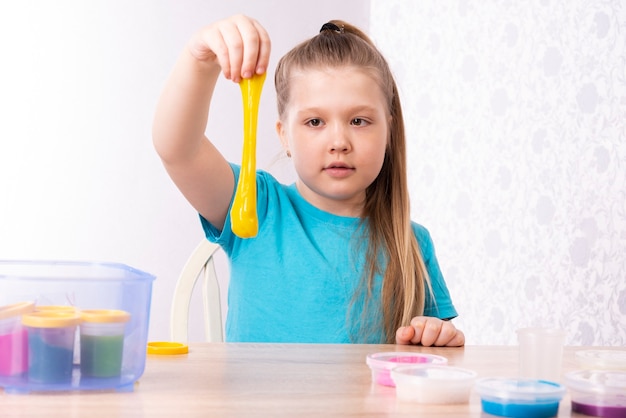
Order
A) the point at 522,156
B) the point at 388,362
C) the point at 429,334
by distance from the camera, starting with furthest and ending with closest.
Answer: the point at 522,156 < the point at 429,334 < the point at 388,362

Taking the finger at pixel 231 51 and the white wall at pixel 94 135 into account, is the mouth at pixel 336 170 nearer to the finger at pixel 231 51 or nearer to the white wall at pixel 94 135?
the finger at pixel 231 51

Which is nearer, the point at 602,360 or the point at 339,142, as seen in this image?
the point at 602,360

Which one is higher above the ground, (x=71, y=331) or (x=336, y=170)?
(x=336, y=170)

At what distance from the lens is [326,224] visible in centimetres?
138

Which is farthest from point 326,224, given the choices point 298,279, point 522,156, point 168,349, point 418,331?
point 522,156

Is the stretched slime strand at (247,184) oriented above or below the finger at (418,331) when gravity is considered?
above

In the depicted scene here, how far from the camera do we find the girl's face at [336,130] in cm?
129

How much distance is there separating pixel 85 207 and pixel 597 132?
1703 millimetres

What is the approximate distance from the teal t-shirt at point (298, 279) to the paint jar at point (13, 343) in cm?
66

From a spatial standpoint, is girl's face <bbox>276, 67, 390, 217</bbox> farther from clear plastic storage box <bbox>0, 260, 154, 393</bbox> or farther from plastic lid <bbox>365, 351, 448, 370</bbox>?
clear plastic storage box <bbox>0, 260, 154, 393</bbox>

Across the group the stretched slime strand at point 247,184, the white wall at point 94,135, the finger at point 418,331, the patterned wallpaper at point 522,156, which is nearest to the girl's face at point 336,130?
the finger at point 418,331

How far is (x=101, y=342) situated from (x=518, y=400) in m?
0.33

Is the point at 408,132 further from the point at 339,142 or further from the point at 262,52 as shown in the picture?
the point at 262,52

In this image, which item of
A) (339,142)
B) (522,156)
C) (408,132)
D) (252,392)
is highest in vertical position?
(408,132)
